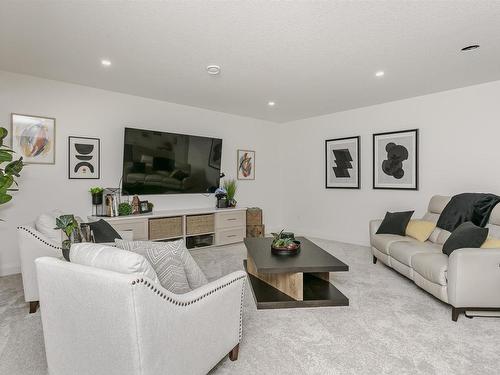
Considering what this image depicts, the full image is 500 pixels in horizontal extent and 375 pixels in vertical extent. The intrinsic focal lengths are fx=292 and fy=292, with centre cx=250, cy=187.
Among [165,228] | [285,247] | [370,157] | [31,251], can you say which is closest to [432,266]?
[285,247]

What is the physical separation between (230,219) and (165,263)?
3.46 m

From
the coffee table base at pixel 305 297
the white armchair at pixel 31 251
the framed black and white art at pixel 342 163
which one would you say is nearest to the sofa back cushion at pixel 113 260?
the white armchair at pixel 31 251

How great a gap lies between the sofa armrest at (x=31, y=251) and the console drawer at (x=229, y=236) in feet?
8.89

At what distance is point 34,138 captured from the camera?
3.60 meters

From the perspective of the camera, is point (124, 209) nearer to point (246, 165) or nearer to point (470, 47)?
point (246, 165)

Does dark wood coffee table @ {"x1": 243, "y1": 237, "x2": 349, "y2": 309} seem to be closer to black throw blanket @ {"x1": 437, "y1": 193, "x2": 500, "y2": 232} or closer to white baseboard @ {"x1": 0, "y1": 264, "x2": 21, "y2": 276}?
black throw blanket @ {"x1": 437, "y1": 193, "x2": 500, "y2": 232}

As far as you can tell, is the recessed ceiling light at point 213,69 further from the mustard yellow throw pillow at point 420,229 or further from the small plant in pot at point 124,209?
the mustard yellow throw pillow at point 420,229

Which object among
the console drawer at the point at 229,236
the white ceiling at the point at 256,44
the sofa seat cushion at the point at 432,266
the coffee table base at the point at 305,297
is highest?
the white ceiling at the point at 256,44

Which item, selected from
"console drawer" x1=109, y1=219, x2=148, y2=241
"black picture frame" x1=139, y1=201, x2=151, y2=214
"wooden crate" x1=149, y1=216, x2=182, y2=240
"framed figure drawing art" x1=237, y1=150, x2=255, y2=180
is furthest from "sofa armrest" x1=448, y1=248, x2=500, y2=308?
"framed figure drawing art" x1=237, y1=150, x2=255, y2=180

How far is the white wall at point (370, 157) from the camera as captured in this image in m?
3.83

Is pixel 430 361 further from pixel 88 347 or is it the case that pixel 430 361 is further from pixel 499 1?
pixel 499 1

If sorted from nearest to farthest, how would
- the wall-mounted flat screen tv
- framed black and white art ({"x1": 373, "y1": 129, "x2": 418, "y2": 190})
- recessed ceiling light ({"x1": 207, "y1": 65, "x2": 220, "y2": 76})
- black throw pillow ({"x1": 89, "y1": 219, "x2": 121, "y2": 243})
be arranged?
black throw pillow ({"x1": 89, "y1": 219, "x2": 121, "y2": 243})
recessed ceiling light ({"x1": 207, "y1": 65, "x2": 220, "y2": 76})
the wall-mounted flat screen tv
framed black and white art ({"x1": 373, "y1": 129, "x2": 418, "y2": 190})

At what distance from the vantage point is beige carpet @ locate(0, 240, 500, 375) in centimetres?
178

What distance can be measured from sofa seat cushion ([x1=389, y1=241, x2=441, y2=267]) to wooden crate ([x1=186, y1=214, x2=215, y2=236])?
8.85ft
